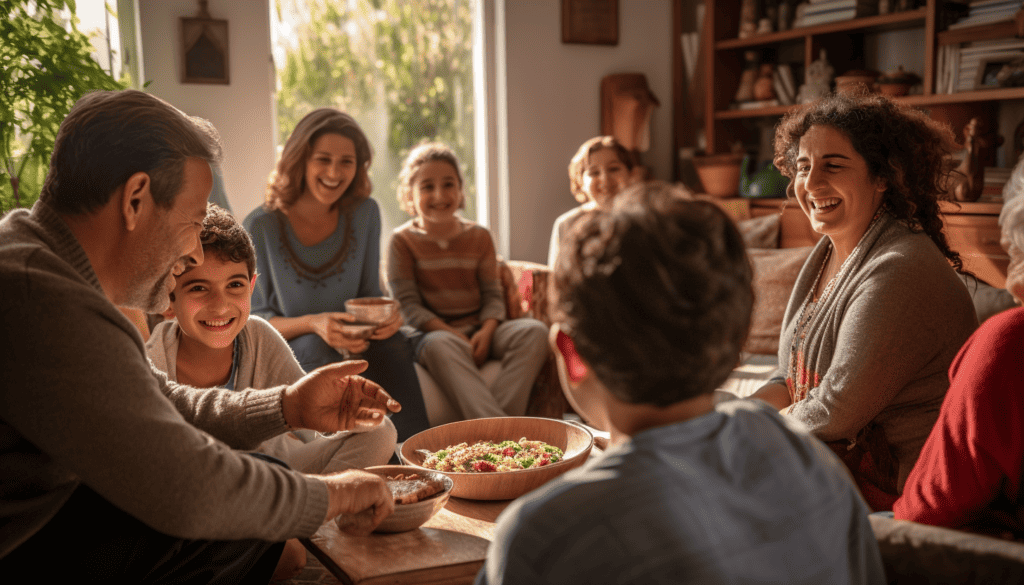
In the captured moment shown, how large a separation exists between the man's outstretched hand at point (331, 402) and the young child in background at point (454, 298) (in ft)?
4.61

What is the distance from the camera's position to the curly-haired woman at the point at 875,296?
1.66 m

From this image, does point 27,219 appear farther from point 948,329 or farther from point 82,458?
point 948,329

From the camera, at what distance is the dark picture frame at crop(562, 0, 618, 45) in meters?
4.46

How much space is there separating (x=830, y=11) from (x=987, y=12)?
0.73 m

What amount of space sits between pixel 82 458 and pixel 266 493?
24cm

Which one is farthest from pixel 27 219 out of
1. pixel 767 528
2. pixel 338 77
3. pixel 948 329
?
pixel 338 77

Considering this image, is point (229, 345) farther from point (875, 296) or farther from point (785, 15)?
point (785, 15)

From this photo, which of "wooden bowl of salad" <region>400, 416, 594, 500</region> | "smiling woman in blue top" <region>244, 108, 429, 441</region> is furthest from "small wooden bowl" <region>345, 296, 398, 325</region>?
"wooden bowl of salad" <region>400, 416, 594, 500</region>

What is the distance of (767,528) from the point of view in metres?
0.77

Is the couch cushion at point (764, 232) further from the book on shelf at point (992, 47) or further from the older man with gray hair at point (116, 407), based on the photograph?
the older man with gray hair at point (116, 407)

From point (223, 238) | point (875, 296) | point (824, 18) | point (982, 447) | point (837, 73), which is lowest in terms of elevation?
point (982, 447)

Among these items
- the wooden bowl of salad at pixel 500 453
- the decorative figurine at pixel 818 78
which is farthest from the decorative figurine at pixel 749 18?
the wooden bowl of salad at pixel 500 453

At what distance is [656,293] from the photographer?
2.54 ft

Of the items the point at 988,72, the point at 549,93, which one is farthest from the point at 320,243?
the point at 988,72
